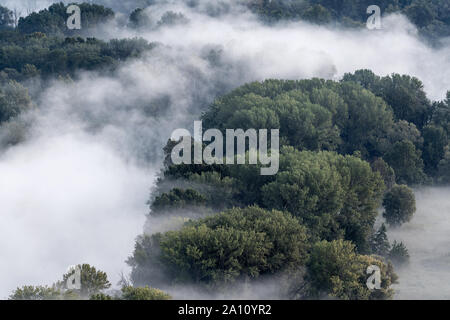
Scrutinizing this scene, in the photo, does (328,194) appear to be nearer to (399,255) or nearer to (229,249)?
(399,255)

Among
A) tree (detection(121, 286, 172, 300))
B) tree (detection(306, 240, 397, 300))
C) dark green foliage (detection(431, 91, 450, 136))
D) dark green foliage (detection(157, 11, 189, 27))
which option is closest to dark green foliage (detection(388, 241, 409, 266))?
tree (detection(306, 240, 397, 300))

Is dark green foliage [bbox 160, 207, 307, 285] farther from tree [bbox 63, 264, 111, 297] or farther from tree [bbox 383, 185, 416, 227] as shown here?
tree [bbox 383, 185, 416, 227]

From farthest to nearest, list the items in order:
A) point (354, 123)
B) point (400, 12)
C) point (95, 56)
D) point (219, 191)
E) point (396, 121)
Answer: point (400, 12) → point (95, 56) → point (396, 121) → point (354, 123) → point (219, 191)

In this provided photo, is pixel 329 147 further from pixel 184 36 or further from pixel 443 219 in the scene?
pixel 184 36

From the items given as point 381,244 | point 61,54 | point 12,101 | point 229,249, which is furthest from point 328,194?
point 61,54

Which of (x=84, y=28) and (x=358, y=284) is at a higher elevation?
(x=84, y=28)
